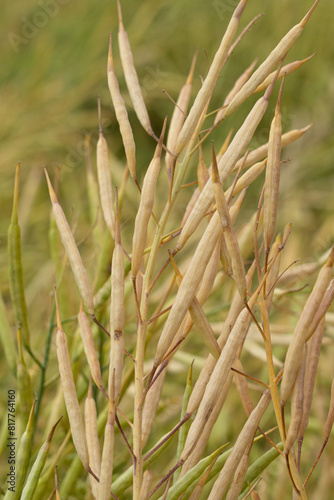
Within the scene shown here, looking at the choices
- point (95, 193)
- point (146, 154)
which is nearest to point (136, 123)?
point (146, 154)

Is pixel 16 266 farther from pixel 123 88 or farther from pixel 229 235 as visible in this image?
pixel 123 88

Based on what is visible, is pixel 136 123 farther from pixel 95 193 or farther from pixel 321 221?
pixel 95 193

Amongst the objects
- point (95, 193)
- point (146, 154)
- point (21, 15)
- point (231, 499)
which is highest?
point (21, 15)

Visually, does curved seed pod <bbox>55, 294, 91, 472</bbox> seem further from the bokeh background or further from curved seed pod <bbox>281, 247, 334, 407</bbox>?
the bokeh background

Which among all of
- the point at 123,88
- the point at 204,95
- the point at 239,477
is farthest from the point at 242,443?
the point at 123,88

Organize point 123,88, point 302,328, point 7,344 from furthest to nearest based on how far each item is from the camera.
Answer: point 123,88 < point 7,344 < point 302,328

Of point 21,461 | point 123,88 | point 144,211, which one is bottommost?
point 21,461

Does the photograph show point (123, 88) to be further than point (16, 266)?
Yes

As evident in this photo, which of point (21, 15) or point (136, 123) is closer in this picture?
point (136, 123)
